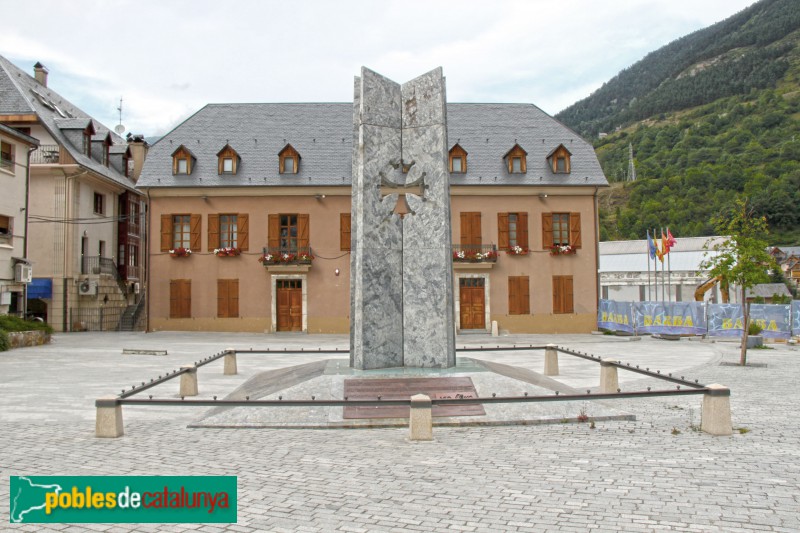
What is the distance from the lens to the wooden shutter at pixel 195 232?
3073cm

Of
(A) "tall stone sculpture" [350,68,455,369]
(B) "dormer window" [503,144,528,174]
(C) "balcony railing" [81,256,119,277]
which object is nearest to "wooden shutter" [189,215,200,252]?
(C) "balcony railing" [81,256,119,277]

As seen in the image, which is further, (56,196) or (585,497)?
(56,196)

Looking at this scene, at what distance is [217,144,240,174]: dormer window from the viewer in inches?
1232

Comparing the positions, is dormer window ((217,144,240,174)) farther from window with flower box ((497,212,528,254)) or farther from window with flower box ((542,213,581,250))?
window with flower box ((542,213,581,250))

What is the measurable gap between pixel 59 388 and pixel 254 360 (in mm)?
6200

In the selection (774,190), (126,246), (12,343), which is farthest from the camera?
(774,190)

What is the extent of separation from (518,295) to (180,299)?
16.5m

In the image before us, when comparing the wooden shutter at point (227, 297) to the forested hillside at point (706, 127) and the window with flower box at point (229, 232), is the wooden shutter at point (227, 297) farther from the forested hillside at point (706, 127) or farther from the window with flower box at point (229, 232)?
the forested hillside at point (706, 127)

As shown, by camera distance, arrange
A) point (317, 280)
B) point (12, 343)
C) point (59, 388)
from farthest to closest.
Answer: point (317, 280) → point (12, 343) → point (59, 388)

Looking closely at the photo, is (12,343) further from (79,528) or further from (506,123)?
(506,123)

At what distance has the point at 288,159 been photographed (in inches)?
1247

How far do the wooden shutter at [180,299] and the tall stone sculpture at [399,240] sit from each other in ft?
73.0

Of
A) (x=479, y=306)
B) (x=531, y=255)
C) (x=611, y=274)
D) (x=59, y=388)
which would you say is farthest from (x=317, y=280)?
(x=611, y=274)

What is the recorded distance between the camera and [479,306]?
30.8 m
